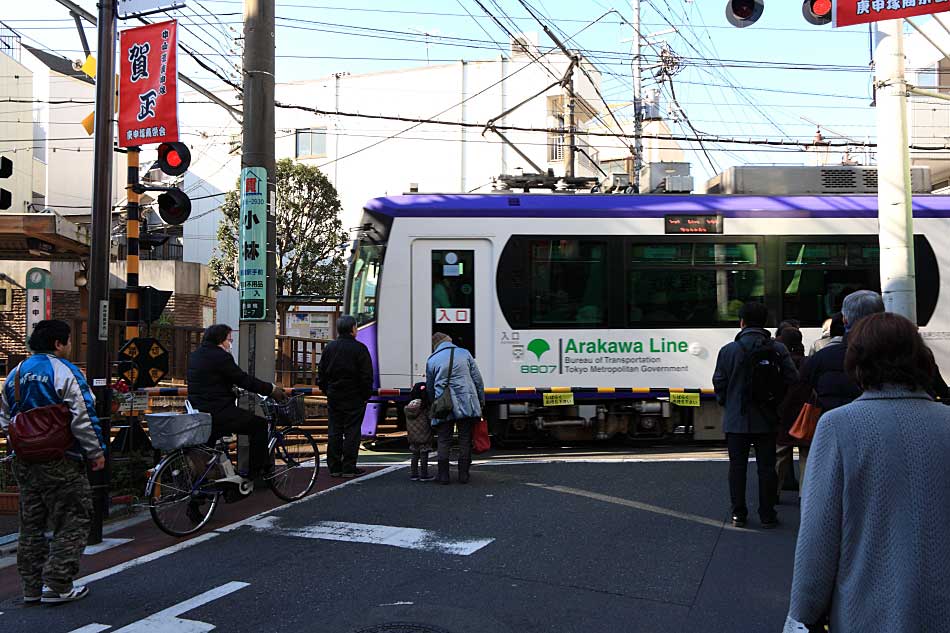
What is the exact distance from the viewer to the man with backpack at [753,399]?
6.98m

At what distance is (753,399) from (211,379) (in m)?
4.75

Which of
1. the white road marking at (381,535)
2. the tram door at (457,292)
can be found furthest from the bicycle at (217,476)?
the tram door at (457,292)

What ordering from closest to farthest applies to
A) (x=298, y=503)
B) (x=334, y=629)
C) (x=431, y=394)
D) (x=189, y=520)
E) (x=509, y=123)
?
(x=334, y=629), (x=189, y=520), (x=298, y=503), (x=431, y=394), (x=509, y=123)

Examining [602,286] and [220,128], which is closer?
[602,286]

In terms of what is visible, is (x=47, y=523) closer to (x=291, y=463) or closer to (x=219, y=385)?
(x=219, y=385)

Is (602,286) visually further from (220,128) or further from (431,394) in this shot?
(220,128)

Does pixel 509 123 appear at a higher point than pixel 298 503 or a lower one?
higher

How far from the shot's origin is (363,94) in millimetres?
35625

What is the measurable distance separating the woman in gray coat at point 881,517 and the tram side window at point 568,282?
8.94 m

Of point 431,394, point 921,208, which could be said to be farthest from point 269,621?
point 921,208

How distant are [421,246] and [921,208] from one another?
273 inches

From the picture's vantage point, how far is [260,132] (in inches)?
371

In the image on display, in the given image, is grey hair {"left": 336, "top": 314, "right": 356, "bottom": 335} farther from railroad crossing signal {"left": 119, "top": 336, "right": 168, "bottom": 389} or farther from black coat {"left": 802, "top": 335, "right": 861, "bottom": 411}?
black coat {"left": 802, "top": 335, "right": 861, "bottom": 411}

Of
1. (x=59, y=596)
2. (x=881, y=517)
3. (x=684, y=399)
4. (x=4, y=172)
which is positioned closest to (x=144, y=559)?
(x=59, y=596)
